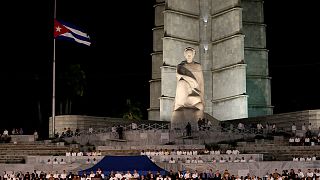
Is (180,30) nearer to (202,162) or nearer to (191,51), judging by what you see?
(191,51)

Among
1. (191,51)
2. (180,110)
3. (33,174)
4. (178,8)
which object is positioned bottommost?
(33,174)

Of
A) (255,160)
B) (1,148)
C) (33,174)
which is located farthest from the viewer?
(1,148)

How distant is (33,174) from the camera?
33.6 m

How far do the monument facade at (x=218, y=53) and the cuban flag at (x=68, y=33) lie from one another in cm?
1325

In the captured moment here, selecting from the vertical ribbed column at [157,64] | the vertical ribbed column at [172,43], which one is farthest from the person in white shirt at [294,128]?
the vertical ribbed column at [157,64]

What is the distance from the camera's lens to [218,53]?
62844mm

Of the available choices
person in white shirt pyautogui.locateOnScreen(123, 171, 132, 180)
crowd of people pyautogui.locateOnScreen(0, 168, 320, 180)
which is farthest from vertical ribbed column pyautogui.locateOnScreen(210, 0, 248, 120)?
person in white shirt pyautogui.locateOnScreen(123, 171, 132, 180)

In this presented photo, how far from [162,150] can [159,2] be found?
1168 inches

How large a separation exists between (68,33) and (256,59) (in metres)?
21.8

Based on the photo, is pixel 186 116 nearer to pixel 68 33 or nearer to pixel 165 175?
pixel 68 33

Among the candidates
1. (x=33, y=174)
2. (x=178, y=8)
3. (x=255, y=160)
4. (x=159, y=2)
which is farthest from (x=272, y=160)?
(x=159, y=2)

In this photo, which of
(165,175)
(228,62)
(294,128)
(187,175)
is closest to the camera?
(187,175)

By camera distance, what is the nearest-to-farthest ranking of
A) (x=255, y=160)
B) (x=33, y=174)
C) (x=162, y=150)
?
(x=33, y=174) → (x=255, y=160) → (x=162, y=150)

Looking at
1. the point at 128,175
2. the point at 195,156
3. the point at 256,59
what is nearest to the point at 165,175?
the point at 128,175
